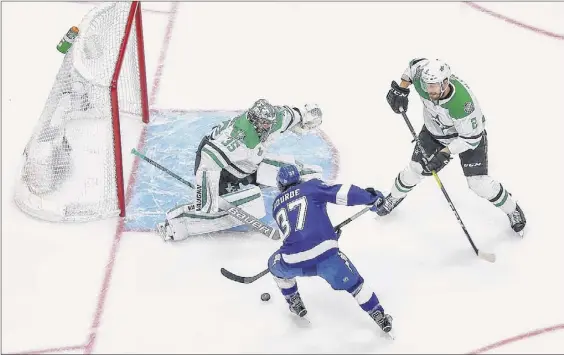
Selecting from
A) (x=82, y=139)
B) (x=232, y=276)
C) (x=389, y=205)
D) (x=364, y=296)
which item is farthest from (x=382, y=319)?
(x=82, y=139)

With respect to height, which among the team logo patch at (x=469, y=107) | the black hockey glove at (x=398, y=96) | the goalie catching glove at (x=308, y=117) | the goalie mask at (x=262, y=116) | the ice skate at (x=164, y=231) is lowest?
the ice skate at (x=164, y=231)

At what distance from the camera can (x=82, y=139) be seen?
570cm

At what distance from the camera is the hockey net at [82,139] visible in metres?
5.38

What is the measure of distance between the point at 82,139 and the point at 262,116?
127cm

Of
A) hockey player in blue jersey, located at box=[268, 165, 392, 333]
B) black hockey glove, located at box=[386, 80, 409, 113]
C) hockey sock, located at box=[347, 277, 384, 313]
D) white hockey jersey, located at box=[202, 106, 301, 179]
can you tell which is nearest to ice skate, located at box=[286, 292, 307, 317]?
hockey player in blue jersey, located at box=[268, 165, 392, 333]

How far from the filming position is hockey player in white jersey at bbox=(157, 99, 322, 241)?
5043 mm

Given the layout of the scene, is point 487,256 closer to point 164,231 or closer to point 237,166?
point 237,166

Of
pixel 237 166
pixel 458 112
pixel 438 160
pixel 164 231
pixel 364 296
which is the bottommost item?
pixel 164 231

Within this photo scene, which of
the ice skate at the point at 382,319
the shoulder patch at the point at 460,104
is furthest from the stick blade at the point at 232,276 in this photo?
the shoulder patch at the point at 460,104

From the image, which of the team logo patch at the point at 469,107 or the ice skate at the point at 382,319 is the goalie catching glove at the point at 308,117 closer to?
the team logo patch at the point at 469,107

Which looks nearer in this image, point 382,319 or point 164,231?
point 382,319

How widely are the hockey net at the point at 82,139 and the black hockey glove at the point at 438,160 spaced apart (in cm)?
162

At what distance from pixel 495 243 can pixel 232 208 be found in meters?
1.40

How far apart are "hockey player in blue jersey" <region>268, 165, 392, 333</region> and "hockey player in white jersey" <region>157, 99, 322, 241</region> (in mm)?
537
